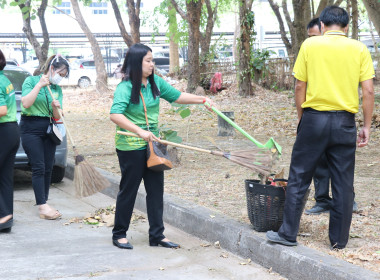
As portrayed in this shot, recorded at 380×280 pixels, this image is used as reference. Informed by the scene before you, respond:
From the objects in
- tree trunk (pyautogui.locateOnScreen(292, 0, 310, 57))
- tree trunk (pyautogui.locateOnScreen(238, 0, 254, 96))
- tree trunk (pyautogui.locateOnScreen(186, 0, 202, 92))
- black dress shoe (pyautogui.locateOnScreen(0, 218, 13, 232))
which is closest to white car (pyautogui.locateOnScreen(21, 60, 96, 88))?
tree trunk (pyautogui.locateOnScreen(186, 0, 202, 92))

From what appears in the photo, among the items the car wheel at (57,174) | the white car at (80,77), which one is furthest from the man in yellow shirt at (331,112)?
the white car at (80,77)

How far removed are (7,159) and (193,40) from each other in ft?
47.4

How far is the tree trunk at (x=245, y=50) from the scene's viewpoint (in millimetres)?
18875

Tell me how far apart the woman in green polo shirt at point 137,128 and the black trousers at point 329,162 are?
41.8 inches

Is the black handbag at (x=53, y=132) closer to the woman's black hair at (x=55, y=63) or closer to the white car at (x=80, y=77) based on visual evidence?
the woman's black hair at (x=55, y=63)

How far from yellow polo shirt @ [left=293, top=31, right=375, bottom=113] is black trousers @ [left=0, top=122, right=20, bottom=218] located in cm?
300

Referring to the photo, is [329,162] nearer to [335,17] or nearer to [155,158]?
[335,17]

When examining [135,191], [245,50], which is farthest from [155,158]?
[245,50]

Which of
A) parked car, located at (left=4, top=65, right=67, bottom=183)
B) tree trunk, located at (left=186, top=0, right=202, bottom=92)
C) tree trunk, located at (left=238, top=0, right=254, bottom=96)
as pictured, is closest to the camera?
parked car, located at (left=4, top=65, right=67, bottom=183)

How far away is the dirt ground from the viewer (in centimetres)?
519

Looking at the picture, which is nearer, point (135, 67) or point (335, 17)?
point (335, 17)

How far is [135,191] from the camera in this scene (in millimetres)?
5371

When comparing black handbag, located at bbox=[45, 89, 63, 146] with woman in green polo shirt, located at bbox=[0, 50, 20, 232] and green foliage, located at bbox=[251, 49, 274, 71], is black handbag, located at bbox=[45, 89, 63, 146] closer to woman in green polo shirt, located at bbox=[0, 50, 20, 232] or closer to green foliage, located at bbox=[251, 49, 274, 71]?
woman in green polo shirt, located at bbox=[0, 50, 20, 232]

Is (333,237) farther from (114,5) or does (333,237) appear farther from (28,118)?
(114,5)
